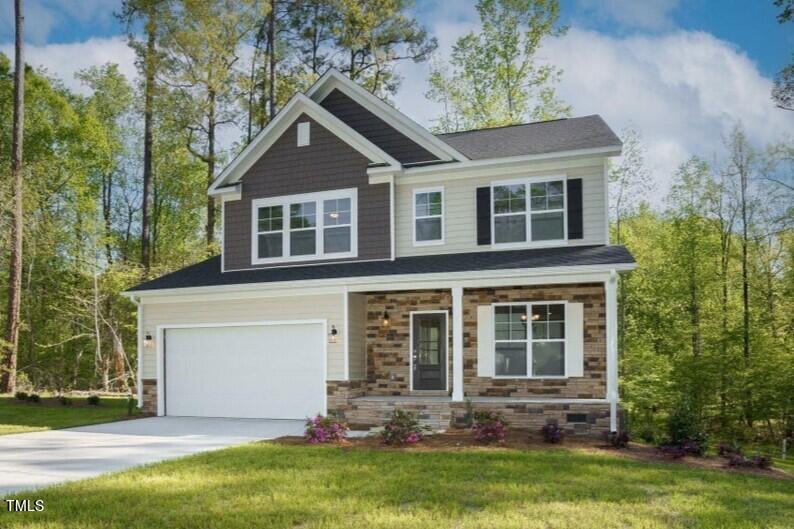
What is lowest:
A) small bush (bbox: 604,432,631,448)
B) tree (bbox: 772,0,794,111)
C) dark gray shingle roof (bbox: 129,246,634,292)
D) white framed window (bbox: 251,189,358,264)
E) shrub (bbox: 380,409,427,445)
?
small bush (bbox: 604,432,631,448)

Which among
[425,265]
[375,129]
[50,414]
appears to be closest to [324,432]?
[425,265]

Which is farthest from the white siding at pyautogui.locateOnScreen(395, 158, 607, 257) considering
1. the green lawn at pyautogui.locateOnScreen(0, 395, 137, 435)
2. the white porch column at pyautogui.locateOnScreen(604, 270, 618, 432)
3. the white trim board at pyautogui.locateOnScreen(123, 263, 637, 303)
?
the green lawn at pyautogui.locateOnScreen(0, 395, 137, 435)

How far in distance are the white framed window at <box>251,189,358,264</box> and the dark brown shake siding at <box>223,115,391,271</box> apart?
15cm

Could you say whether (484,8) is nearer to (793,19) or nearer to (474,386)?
(793,19)

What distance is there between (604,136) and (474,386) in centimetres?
580

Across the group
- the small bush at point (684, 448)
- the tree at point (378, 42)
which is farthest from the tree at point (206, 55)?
the small bush at point (684, 448)

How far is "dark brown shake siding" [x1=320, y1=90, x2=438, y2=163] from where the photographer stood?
14539 mm

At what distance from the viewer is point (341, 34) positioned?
25.0 metres

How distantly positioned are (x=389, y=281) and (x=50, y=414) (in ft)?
28.2

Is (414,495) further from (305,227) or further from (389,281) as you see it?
(305,227)

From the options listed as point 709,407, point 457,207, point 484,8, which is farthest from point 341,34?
point 709,407

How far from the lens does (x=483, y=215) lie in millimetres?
13734

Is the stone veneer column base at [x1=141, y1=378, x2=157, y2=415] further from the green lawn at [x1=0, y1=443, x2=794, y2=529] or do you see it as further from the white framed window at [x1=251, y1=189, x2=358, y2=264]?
the green lawn at [x1=0, y1=443, x2=794, y2=529]

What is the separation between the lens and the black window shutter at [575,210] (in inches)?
514
